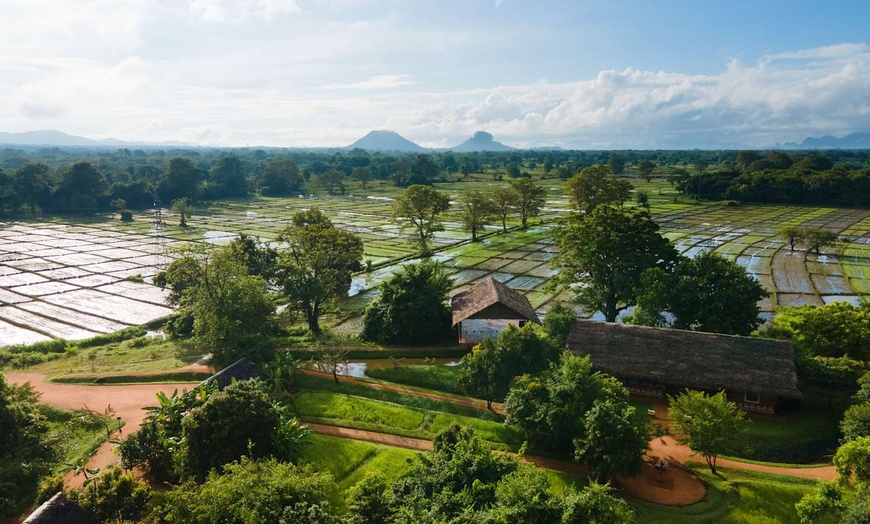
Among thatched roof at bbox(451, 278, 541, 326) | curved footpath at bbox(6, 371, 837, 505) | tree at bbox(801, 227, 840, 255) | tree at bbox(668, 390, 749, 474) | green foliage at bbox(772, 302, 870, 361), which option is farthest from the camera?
tree at bbox(801, 227, 840, 255)

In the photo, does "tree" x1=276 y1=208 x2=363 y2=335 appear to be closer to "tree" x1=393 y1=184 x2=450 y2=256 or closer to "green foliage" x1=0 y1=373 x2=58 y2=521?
"green foliage" x1=0 y1=373 x2=58 y2=521

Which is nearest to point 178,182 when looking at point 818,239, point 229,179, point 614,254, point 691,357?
point 229,179

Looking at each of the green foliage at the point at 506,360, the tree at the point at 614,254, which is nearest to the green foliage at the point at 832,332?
the tree at the point at 614,254

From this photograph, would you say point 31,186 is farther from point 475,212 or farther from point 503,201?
point 503,201

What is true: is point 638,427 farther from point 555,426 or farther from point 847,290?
point 847,290

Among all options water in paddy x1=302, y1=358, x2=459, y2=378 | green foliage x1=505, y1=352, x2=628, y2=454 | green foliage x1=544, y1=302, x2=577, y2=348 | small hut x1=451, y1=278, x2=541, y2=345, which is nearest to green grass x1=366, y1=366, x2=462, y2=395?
water in paddy x1=302, y1=358, x2=459, y2=378
